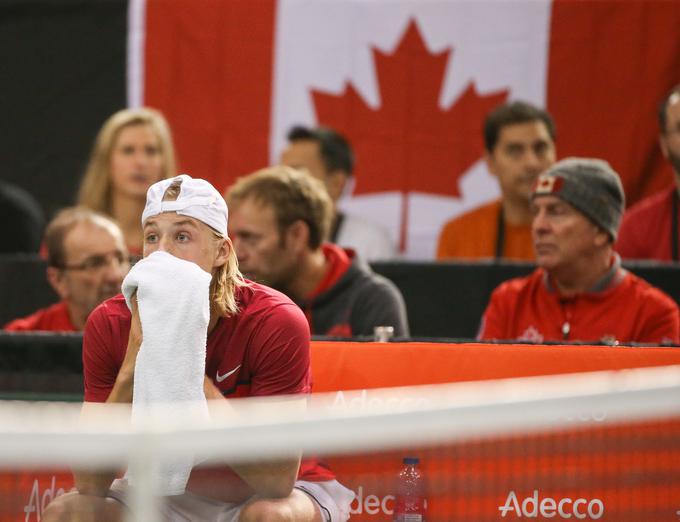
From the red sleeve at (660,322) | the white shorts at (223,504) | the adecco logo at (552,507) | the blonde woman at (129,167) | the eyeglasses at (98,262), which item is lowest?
the adecco logo at (552,507)

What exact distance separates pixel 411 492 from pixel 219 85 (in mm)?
5164

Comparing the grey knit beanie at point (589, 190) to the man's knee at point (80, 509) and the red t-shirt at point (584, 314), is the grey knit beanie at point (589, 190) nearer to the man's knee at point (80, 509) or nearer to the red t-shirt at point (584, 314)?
the red t-shirt at point (584, 314)

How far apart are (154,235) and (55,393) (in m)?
1.03

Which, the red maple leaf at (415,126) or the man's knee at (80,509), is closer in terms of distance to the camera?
the man's knee at (80,509)

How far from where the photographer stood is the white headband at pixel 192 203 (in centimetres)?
347

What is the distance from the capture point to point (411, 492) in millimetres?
2484

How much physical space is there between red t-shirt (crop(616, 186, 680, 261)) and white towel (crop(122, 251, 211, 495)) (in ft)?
9.72

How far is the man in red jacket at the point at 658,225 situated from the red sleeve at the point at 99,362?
9.77 ft

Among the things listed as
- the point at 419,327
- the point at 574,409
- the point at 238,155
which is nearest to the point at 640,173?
the point at 419,327

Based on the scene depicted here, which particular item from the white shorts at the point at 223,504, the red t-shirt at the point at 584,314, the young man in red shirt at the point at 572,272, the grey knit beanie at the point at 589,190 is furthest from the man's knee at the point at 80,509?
the grey knit beanie at the point at 589,190

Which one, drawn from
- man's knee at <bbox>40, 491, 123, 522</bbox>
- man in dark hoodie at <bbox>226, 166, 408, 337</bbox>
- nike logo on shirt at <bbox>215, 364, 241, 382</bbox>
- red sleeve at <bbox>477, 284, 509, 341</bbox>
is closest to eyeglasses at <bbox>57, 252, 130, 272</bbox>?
man in dark hoodie at <bbox>226, 166, 408, 337</bbox>

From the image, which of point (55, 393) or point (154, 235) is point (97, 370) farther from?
point (55, 393)

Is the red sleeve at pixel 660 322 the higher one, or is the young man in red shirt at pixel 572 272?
the young man in red shirt at pixel 572 272

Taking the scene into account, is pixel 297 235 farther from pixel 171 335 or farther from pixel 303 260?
pixel 171 335
